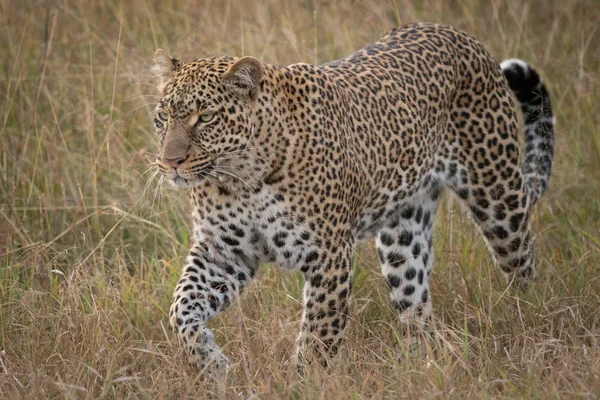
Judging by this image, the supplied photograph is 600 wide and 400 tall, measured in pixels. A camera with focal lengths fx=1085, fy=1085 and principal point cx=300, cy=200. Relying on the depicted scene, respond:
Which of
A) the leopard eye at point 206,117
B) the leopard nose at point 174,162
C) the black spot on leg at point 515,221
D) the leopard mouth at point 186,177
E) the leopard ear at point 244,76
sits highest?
the leopard ear at point 244,76

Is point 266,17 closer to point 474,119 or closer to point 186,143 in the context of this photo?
point 474,119

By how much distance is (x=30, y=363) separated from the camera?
5.40 meters

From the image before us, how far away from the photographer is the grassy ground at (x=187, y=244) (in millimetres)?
5215

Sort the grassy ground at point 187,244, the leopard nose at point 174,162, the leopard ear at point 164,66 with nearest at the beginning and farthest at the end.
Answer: the grassy ground at point 187,244 < the leopard nose at point 174,162 < the leopard ear at point 164,66

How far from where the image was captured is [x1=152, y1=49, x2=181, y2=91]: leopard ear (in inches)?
223

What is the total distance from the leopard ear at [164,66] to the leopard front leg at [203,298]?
0.92 metres

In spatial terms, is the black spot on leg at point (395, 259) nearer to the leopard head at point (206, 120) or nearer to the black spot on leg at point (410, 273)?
the black spot on leg at point (410, 273)

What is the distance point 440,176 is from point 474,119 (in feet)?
1.34

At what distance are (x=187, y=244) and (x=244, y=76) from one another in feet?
6.76

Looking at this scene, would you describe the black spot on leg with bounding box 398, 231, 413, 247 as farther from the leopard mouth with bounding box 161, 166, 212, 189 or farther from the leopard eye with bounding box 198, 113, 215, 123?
the leopard eye with bounding box 198, 113, 215, 123

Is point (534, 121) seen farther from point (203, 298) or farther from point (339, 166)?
point (203, 298)

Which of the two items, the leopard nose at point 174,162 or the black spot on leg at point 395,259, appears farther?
the black spot on leg at point 395,259

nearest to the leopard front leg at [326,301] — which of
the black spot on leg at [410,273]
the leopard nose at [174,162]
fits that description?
the leopard nose at [174,162]

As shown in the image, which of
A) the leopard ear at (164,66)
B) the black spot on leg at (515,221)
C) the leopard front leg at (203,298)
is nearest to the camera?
the leopard front leg at (203,298)
